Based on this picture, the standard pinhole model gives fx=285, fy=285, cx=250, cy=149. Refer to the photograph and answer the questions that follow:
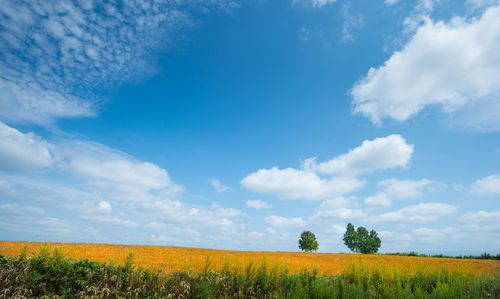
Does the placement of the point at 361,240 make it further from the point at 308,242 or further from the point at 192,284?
the point at 192,284

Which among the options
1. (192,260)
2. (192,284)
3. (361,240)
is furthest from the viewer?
(361,240)

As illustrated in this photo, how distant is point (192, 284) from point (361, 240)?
43072 mm

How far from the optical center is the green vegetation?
7.11 m

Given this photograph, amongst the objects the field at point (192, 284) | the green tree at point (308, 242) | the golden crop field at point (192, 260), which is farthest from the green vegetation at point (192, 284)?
the green tree at point (308, 242)

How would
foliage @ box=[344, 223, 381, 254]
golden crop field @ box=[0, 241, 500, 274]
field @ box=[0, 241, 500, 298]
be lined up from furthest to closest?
foliage @ box=[344, 223, 381, 254], golden crop field @ box=[0, 241, 500, 274], field @ box=[0, 241, 500, 298]

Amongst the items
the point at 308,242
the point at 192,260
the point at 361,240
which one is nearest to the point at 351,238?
the point at 361,240

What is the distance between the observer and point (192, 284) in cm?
817

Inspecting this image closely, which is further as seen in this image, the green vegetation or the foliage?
the foliage

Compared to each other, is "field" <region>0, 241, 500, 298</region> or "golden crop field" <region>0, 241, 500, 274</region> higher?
"field" <region>0, 241, 500, 298</region>

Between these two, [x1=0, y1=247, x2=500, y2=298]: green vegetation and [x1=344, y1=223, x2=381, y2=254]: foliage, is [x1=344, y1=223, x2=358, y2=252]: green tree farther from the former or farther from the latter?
[x1=0, y1=247, x2=500, y2=298]: green vegetation

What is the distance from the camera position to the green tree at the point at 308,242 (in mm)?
45188

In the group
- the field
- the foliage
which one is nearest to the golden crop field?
the field

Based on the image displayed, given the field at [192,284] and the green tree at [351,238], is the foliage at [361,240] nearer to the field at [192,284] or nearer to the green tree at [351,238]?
the green tree at [351,238]

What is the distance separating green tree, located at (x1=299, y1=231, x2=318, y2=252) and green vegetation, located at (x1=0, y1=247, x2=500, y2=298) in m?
37.1
